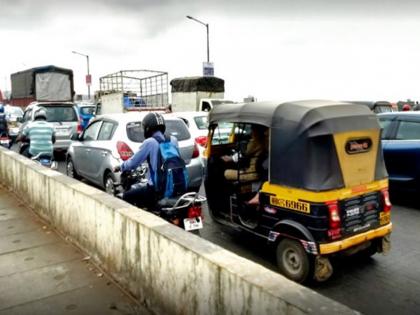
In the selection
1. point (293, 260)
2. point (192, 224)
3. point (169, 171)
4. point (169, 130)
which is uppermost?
point (169, 130)

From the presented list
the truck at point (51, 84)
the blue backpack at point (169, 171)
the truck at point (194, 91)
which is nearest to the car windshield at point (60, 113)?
the truck at point (194, 91)

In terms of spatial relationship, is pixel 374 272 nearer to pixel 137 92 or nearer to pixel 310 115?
pixel 310 115

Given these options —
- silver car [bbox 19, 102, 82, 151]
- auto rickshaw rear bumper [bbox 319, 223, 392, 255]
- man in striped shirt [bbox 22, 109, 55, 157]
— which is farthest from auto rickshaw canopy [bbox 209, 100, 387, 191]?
silver car [bbox 19, 102, 82, 151]

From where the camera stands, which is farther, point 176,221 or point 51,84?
point 51,84

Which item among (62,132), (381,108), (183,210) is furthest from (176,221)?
(381,108)

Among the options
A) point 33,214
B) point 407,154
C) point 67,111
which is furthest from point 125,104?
point 407,154

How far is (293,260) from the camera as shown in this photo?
4605mm

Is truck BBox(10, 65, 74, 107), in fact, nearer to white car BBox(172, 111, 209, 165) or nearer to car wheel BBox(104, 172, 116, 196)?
white car BBox(172, 111, 209, 165)

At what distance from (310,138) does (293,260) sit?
1297 millimetres

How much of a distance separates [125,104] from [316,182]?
49.0ft

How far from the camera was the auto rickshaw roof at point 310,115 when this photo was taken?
439cm

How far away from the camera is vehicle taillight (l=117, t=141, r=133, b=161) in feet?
24.7

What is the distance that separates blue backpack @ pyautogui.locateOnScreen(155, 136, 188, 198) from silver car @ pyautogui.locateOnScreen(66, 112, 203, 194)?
109 inches

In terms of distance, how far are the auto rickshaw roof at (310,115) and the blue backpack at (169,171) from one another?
0.96 metres
